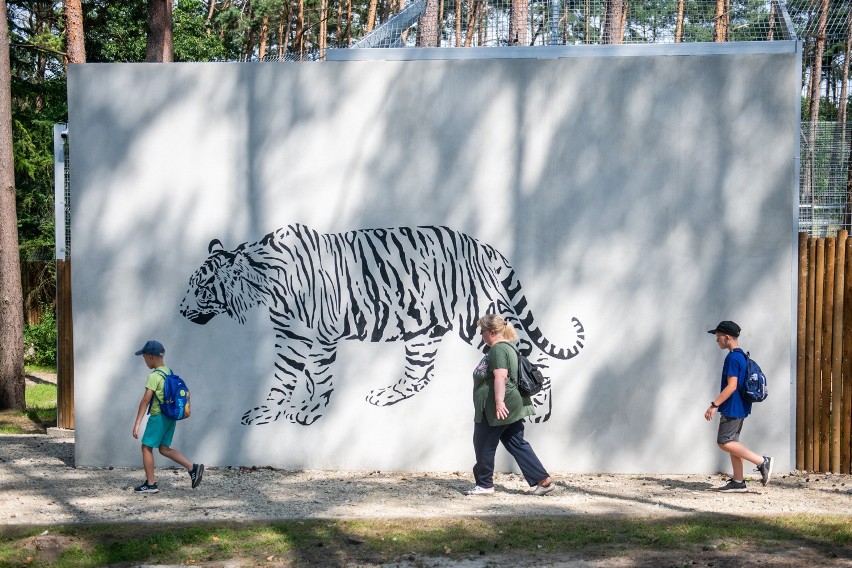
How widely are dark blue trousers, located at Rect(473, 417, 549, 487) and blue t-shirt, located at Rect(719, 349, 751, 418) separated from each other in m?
1.77

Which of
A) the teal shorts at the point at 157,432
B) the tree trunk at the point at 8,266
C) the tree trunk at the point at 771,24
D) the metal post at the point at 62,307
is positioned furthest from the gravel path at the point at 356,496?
the tree trunk at the point at 8,266

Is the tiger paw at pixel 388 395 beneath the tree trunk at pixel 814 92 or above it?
beneath

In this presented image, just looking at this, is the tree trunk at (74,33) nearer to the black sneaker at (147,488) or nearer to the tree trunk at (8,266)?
the tree trunk at (8,266)

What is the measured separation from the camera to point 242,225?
1059 cm

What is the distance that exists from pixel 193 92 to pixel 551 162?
3.79 metres

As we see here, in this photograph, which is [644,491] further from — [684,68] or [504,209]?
[684,68]

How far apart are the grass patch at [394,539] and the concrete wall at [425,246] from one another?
7.93 ft

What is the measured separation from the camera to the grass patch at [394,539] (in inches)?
284

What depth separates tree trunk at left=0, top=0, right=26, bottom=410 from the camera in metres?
15.7

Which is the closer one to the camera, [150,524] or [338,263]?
[150,524]

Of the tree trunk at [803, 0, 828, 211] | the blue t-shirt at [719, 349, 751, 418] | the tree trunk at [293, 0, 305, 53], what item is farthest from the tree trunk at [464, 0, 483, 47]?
the tree trunk at [293, 0, 305, 53]

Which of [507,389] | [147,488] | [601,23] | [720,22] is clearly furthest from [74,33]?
[507,389]

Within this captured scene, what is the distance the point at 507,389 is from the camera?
30.0ft

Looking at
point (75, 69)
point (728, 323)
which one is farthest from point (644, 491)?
point (75, 69)
